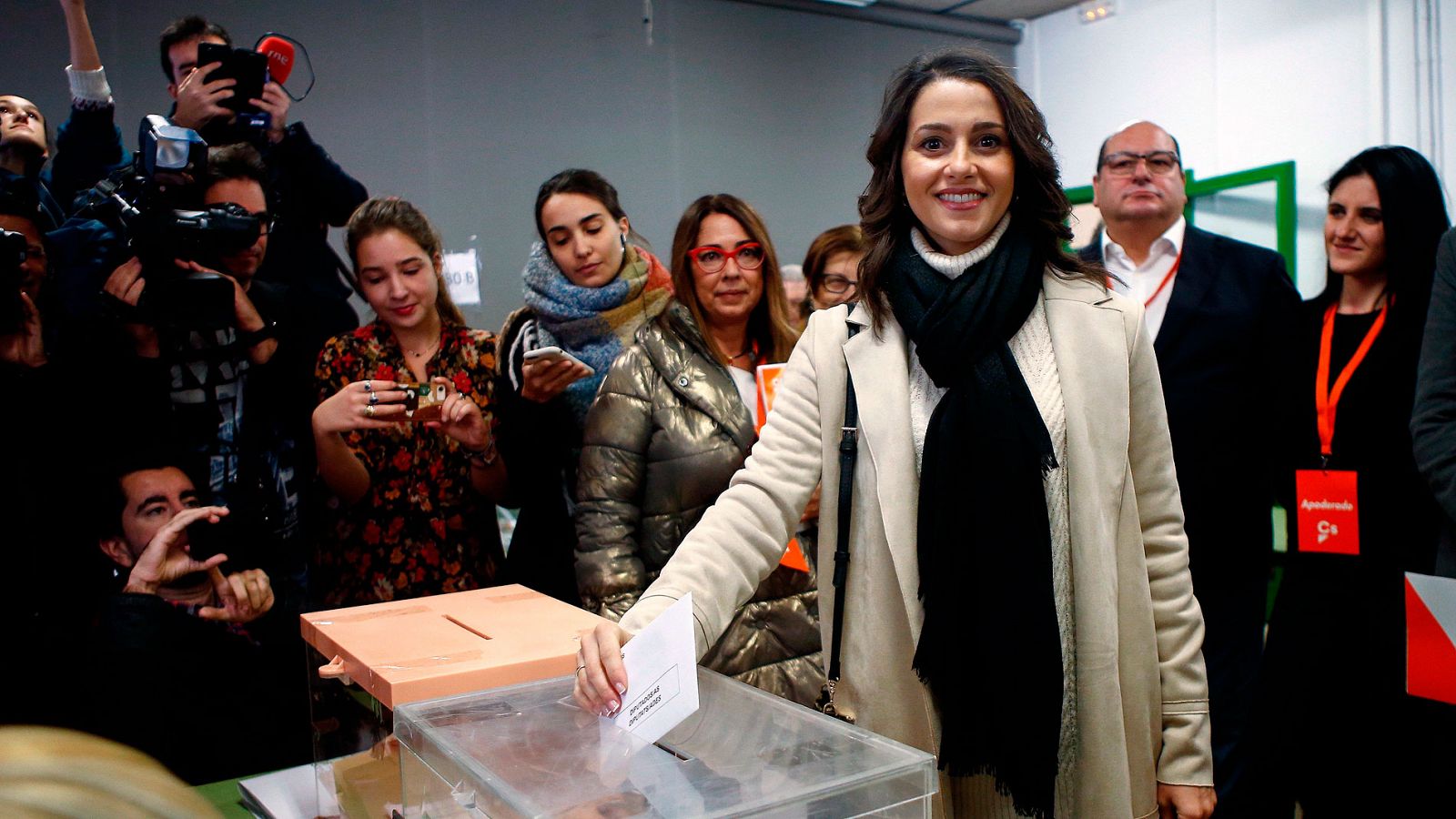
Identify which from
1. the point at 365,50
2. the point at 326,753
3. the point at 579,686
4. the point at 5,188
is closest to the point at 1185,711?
the point at 579,686

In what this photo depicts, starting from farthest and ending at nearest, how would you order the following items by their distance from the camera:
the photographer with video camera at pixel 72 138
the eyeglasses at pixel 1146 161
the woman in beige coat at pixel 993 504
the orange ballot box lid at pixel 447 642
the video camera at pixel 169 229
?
the eyeglasses at pixel 1146 161 → the photographer with video camera at pixel 72 138 → the video camera at pixel 169 229 → the woman in beige coat at pixel 993 504 → the orange ballot box lid at pixel 447 642

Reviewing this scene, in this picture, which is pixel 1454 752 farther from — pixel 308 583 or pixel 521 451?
pixel 308 583

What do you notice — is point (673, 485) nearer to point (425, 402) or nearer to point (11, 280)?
point (425, 402)

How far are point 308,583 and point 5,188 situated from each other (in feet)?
3.06

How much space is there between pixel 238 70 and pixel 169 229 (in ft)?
1.64

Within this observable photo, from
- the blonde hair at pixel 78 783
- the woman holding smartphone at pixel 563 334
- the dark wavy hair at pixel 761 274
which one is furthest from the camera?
the woman holding smartphone at pixel 563 334

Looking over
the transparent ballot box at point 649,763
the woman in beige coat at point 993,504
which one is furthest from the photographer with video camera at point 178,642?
the woman in beige coat at point 993,504

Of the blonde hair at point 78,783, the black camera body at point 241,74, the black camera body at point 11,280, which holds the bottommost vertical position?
the blonde hair at point 78,783

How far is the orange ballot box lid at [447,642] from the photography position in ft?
3.90

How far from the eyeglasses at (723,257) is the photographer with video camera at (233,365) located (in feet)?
2.89

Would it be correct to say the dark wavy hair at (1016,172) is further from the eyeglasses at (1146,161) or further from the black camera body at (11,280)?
the eyeglasses at (1146,161)

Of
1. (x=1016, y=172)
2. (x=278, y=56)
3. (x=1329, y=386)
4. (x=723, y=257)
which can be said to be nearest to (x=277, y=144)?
(x=278, y=56)

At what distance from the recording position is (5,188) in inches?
77.9

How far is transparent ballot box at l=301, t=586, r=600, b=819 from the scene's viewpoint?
1.21 m
